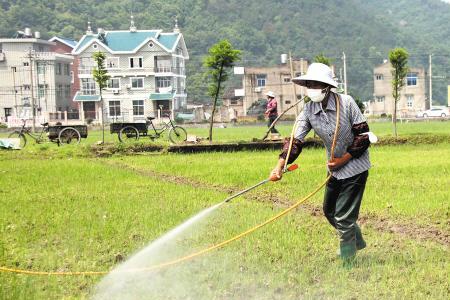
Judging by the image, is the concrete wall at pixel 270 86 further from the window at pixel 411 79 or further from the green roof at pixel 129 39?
the window at pixel 411 79

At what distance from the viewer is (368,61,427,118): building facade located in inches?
3039

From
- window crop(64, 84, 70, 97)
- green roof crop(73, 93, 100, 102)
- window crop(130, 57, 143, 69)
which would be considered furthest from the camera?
window crop(64, 84, 70, 97)

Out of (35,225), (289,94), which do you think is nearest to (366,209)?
(35,225)

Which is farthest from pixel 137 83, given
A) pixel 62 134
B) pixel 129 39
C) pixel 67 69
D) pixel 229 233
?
pixel 229 233

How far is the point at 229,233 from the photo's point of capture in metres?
6.88

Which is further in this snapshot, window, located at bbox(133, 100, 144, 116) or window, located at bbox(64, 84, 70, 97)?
window, located at bbox(64, 84, 70, 97)

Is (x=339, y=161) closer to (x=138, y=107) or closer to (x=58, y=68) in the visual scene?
(x=138, y=107)

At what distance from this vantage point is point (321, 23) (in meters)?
116

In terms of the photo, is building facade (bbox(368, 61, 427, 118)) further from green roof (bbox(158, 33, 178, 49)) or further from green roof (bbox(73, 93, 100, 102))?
green roof (bbox(73, 93, 100, 102))

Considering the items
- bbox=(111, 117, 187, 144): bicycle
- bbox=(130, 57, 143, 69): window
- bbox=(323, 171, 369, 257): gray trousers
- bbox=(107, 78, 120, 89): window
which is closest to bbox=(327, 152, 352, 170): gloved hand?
bbox=(323, 171, 369, 257): gray trousers

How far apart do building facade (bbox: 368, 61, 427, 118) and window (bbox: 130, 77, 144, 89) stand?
1063 inches

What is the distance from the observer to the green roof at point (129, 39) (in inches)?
2608

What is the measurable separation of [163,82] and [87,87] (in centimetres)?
768

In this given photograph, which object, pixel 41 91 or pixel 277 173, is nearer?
pixel 277 173
